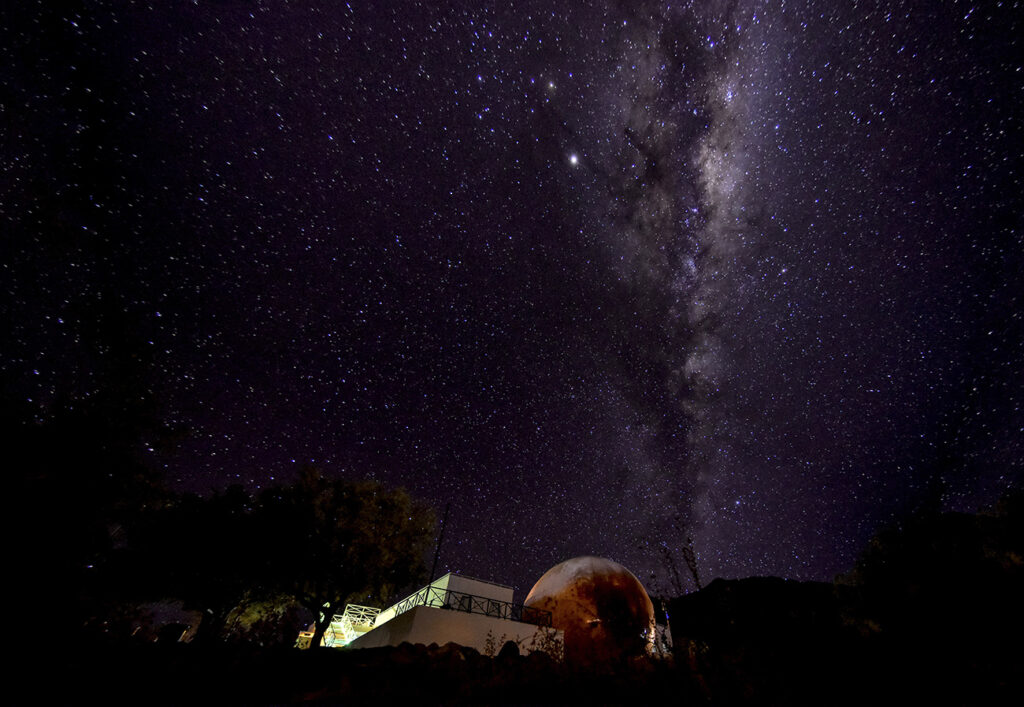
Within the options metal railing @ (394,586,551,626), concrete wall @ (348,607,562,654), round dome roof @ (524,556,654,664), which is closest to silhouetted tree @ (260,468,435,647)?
metal railing @ (394,586,551,626)

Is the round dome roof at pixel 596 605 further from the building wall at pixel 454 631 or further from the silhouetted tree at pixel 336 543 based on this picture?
the silhouetted tree at pixel 336 543

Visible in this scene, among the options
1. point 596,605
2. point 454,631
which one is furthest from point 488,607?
point 596,605

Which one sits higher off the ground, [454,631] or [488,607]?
[488,607]

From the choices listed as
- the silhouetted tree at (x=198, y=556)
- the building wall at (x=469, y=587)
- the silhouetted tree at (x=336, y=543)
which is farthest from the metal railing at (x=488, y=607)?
the silhouetted tree at (x=198, y=556)

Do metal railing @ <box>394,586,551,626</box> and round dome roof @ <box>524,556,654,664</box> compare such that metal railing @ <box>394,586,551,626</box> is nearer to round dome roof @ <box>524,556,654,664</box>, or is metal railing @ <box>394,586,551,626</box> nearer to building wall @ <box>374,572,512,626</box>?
building wall @ <box>374,572,512,626</box>

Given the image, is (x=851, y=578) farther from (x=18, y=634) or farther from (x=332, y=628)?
(x=332, y=628)

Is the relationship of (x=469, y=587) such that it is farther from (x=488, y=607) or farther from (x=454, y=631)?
(x=454, y=631)

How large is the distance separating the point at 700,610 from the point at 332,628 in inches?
2699

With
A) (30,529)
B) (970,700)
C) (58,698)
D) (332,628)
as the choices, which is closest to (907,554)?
(970,700)

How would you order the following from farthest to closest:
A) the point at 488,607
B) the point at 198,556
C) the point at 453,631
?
the point at 198,556 → the point at 488,607 → the point at 453,631

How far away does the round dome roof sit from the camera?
55.9ft

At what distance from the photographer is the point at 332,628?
27969mm

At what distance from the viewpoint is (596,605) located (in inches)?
712

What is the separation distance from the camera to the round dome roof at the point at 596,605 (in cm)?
1703
